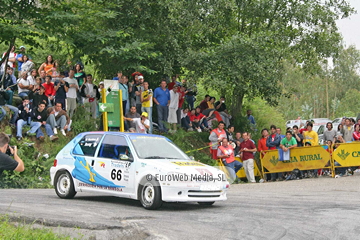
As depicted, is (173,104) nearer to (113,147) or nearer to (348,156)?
(348,156)

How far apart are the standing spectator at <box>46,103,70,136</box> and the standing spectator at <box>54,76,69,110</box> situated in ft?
1.62

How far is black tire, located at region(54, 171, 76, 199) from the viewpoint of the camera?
1334cm

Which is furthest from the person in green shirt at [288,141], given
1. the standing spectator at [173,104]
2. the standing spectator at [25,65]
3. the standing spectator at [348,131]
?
the standing spectator at [25,65]

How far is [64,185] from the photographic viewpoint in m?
13.6

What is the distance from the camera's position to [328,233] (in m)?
8.91

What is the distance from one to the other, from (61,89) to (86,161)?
28.4 feet

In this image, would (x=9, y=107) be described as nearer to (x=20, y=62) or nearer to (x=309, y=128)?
(x=20, y=62)

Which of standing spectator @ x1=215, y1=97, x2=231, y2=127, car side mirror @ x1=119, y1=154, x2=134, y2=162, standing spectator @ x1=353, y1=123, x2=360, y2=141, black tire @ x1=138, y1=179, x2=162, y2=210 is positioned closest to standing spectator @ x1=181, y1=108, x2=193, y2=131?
standing spectator @ x1=215, y1=97, x2=231, y2=127

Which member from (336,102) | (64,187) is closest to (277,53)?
(64,187)

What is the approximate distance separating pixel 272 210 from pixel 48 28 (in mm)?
11036

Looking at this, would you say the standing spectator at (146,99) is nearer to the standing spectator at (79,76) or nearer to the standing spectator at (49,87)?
the standing spectator at (79,76)

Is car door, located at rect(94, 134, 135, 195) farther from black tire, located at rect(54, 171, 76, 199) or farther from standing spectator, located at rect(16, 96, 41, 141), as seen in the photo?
standing spectator, located at rect(16, 96, 41, 141)

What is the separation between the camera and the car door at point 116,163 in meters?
12.0

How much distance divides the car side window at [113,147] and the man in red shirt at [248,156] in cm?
908
